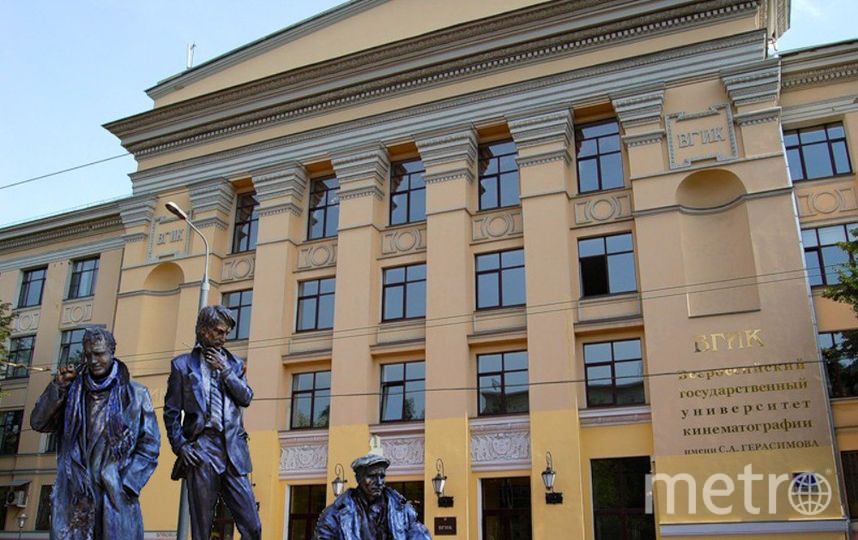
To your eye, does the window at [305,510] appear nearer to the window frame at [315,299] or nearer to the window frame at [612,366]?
the window frame at [315,299]

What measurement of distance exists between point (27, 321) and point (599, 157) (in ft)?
84.6

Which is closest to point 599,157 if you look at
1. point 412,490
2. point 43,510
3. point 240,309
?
point 412,490

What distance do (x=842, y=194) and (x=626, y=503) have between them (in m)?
10.4

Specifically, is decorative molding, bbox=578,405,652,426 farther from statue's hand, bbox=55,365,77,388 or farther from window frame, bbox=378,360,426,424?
statue's hand, bbox=55,365,77,388

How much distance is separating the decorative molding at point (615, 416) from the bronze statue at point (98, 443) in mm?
17485

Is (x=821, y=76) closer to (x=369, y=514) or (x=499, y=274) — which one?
(x=499, y=274)

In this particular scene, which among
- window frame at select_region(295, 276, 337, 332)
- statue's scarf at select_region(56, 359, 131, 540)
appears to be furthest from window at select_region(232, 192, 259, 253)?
statue's scarf at select_region(56, 359, 131, 540)

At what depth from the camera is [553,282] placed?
920 inches

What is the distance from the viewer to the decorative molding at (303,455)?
25.2m

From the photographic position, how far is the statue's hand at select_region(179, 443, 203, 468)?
19.9 ft

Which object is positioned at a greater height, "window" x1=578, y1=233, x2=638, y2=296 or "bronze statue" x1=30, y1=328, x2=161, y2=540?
"window" x1=578, y1=233, x2=638, y2=296

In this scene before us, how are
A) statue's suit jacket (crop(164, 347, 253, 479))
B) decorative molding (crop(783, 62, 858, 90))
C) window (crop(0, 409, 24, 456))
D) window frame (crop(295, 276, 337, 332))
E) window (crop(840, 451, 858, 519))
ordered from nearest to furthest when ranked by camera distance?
statue's suit jacket (crop(164, 347, 253, 479))
window (crop(840, 451, 858, 519))
decorative molding (crop(783, 62, 858, 90))
window frame (crop(295, 276, 337, 332))
window (crop(0, 409, 24, 456))

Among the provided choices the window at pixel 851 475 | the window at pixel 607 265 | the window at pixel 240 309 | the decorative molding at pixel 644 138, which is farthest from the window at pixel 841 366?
the window at pixel 240 309

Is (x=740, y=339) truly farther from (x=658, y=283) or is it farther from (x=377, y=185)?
(x=377, y=185)
